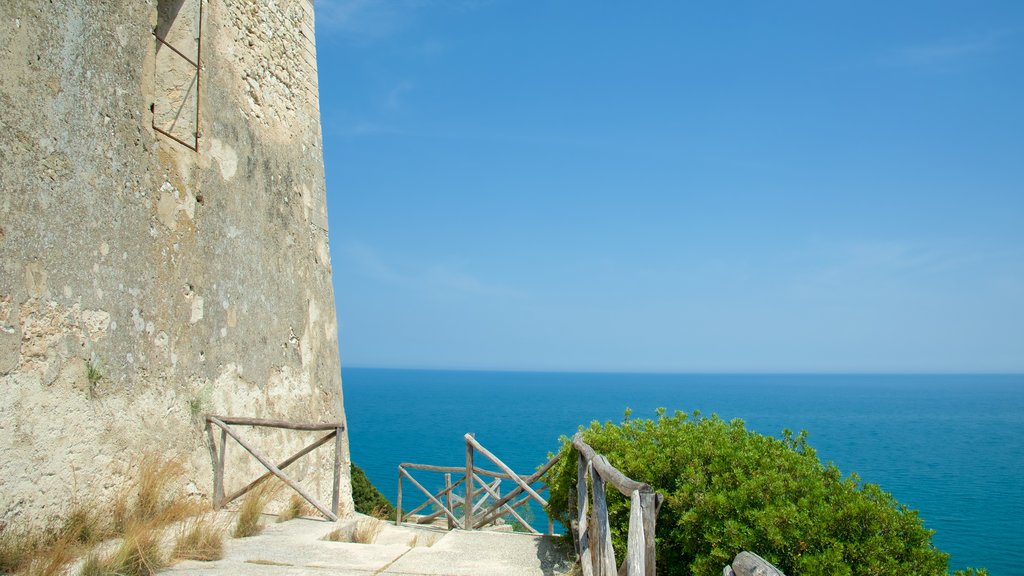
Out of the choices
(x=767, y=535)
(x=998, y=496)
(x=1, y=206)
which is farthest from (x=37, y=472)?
(x=998, y=496)

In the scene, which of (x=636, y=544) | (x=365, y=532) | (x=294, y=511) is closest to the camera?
(x=636, y=544)

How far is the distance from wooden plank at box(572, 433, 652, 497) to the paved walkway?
938 millimetres

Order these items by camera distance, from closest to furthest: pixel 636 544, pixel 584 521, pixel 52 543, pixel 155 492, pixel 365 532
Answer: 1. pixel 636 544
2. pixel 52 543
3. pixel 584 521
4. pixel 155 492
5. pixel 365 532

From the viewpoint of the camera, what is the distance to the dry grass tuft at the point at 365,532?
20.2 feet

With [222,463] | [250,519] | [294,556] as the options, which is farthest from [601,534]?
[222,463]

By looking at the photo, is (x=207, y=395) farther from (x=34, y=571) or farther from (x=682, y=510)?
(x=682, y=510)

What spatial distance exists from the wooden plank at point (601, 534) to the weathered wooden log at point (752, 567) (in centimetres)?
143

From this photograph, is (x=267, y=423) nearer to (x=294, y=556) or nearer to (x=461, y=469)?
(x=294, y=556)

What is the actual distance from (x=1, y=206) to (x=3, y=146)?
0.42 m

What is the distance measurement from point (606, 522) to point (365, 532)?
297 cm

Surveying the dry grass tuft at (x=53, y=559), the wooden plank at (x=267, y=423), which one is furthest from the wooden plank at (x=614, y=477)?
the dry grass tuft at (x=53, y=559)

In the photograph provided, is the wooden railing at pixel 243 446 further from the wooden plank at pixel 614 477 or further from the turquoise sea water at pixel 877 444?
the turquoise sea water at pixel 877 444

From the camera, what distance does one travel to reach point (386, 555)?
5.35 m

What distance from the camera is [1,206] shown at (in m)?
4.61
